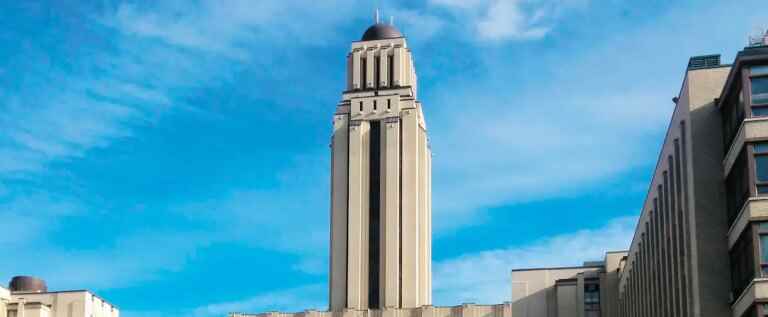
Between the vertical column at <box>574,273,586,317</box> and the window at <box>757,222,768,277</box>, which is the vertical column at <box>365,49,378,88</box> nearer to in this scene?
the vertical column at <box>574,273,586,317</box>

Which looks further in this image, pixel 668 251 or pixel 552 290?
pixel 552 290

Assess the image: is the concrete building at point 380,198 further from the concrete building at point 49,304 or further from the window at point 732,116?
the window at point 732,116

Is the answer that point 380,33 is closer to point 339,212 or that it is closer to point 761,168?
point 339,212

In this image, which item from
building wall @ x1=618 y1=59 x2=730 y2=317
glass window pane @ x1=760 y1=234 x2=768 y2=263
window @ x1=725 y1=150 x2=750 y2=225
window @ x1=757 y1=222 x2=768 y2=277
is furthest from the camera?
building wall @ x1=618 y1=59 x2=730 y2=317

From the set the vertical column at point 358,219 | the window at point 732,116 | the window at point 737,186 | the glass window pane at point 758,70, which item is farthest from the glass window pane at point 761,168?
the vertical column at point 358,219

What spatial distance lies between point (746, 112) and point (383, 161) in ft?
308

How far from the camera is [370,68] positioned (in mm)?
156250

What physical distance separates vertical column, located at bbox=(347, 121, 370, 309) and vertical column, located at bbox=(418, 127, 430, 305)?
20.9 ft

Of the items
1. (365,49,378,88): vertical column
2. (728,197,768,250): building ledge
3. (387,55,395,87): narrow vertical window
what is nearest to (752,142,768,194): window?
(728,197,768,250): building ledge

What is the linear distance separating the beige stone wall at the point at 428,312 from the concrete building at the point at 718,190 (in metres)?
66.7

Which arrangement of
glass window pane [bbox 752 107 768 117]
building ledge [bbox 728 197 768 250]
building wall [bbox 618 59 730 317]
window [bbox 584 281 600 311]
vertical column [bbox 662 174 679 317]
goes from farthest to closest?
window [bbox 584 281 600 311] → vertical column [bbox 662 174 679 317] → building wall [bbox 618 59 730 317] → glass window pane [bbox 752 107 768 117] → building ledge [bbox 728 197 768 250]

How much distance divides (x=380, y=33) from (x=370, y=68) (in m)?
5.08

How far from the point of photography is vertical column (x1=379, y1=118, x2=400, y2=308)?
146125mm

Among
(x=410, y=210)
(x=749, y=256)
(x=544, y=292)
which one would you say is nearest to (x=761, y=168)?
(x=749, y=256)
